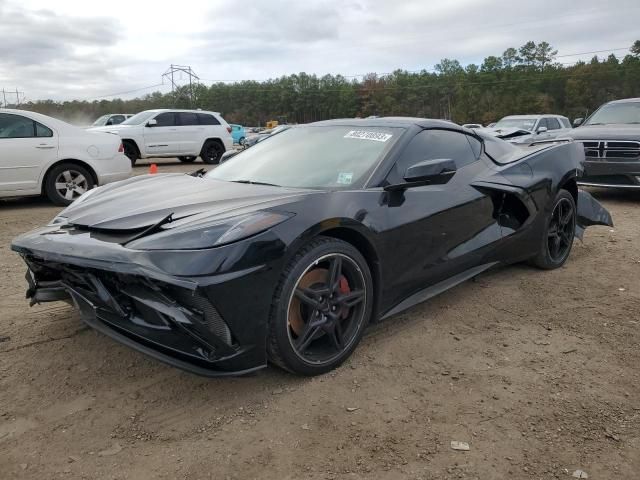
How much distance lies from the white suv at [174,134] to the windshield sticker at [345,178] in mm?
12856

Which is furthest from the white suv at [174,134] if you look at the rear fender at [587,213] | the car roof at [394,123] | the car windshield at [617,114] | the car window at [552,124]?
the rear fender at [587,213]

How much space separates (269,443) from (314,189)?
4.80ft

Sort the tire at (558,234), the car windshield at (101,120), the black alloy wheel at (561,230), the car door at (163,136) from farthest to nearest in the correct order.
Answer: the car windshield at (101,120)
the car door at (163,136)
the black alloy wheel at (561,230)
the tire at (558,234)

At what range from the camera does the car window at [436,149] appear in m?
3.41

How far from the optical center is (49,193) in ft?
25.9

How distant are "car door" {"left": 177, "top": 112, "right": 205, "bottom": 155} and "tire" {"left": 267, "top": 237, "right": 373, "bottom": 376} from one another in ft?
44.6

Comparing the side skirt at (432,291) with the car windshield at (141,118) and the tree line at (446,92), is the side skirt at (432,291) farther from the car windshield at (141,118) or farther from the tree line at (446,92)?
the tree line at (446,92)

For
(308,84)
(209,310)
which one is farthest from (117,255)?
(308,84)

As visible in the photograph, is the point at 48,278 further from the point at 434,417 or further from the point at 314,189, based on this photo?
the point at 434,417

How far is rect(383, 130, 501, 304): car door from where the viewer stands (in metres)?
3.18

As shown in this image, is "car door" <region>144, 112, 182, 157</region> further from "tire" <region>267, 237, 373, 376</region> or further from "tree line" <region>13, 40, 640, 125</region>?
"tree line" <region>13, 40, 640, 125</region>

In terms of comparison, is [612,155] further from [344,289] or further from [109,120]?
[109,120]

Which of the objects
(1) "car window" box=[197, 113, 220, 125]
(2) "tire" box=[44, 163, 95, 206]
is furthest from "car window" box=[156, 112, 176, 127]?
(2) "tire" box=[44, 163, 95, 206]

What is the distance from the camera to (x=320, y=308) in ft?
9.07
